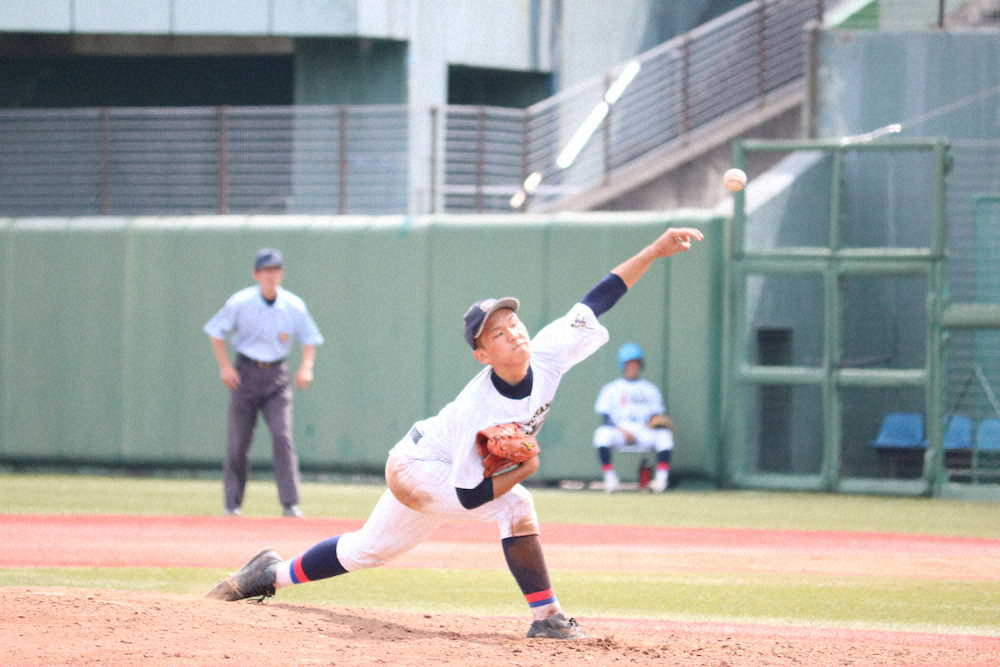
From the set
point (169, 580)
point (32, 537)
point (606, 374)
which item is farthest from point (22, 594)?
point (606, 374)

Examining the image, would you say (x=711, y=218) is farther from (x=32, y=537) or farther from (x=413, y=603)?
(x=413, y=603)

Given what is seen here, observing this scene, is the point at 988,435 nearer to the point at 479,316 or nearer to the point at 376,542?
the point at 376,542

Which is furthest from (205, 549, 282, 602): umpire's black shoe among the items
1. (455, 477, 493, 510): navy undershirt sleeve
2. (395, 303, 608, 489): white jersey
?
(455, 477, 493, 510): navy undershirt sleeve

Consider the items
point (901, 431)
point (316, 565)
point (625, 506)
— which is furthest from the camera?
point (901, 431)

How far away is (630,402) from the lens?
16.0 m

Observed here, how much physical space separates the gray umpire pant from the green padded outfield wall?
13.1 feet

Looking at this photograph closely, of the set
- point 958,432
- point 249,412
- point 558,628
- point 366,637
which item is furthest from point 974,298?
→ point 366,637

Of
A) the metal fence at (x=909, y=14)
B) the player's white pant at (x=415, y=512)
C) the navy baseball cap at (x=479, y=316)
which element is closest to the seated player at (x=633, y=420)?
the metal fence at (x=909, y=14)

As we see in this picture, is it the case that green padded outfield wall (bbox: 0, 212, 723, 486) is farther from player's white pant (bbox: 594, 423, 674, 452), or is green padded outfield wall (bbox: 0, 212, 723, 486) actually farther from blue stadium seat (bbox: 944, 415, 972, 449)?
blue stadium seat (bbox: 944, 415, 972, 449)

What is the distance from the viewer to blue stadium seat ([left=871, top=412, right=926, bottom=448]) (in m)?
16.0

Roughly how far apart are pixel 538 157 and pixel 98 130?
5.34 m

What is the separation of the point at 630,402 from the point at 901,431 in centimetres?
271

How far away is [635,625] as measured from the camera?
295 inches

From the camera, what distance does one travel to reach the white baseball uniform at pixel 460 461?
6492mm
